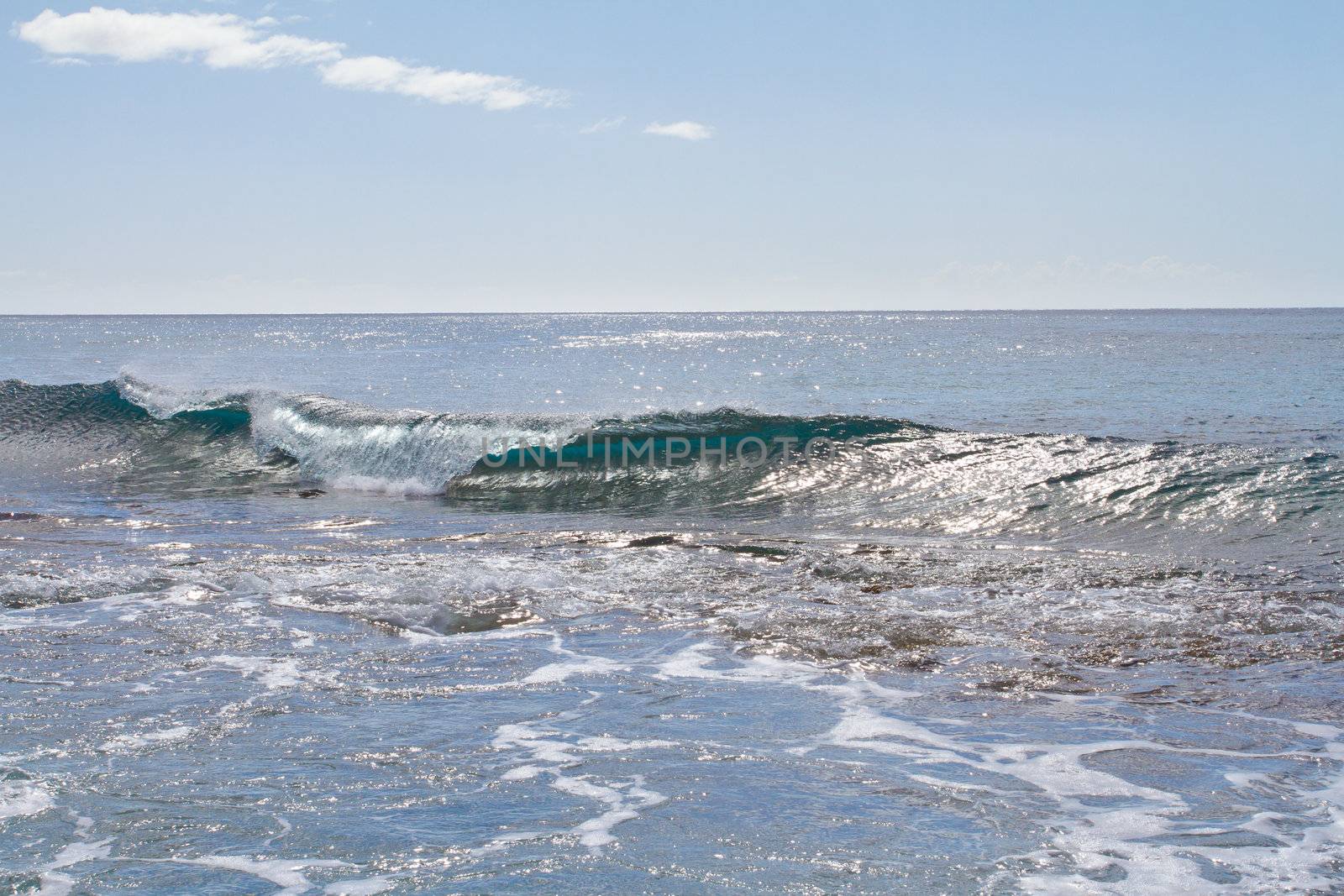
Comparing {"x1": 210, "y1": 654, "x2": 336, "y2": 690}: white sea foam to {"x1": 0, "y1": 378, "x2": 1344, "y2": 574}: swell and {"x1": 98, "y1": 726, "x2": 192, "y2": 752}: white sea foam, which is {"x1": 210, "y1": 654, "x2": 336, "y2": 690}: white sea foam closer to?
{"x1": 98, "y1": 726, "x2": 192, "y2": 752}: white sea foam

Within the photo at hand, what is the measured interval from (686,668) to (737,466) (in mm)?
9061

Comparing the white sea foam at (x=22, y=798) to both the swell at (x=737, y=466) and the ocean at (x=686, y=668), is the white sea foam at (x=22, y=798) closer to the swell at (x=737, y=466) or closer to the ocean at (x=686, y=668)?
the ocean at (x=686, y=668)

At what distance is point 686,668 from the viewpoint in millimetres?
6852

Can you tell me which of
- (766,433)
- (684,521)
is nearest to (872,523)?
(684,521)

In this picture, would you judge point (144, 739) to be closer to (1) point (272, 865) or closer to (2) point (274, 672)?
(2) point (274, 672)

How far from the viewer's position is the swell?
40.0 feet

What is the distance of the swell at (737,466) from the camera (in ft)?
40.0

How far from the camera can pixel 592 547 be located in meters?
11.0

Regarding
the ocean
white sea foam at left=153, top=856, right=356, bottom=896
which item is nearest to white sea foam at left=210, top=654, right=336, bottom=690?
the ocean

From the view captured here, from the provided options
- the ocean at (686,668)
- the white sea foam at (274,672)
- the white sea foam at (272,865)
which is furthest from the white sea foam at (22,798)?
the white sea foam at (274,672)

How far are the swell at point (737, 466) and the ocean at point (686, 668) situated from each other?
0.09m

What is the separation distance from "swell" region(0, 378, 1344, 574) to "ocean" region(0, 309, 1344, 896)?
0.09m

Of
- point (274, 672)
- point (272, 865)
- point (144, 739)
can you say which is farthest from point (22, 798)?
point (274, 672)

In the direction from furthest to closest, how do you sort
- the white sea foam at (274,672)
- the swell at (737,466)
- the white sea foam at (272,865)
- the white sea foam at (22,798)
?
the swell at (737,466)
the white sea foam at (274,672)
the white sea foam at (22,798)
the white sea foam at (272,865)
